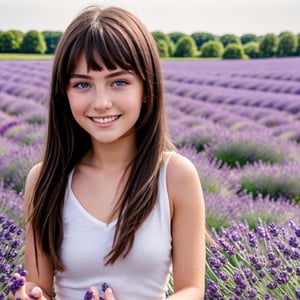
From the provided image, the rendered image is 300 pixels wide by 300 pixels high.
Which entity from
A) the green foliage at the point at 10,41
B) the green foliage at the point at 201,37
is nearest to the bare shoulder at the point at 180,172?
the green foliage at the point at 10,41

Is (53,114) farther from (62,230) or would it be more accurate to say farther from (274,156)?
(274,156)

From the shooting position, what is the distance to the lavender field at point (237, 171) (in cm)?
186

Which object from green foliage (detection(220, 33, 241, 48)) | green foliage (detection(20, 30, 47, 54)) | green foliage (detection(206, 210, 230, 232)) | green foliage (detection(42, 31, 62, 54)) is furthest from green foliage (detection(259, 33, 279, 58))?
green foliage (detection(206, 210, 230, 232))

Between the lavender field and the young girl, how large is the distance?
0.51ft

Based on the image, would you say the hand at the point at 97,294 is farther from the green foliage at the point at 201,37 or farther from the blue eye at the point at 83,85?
the green foliage at the point at 201,37

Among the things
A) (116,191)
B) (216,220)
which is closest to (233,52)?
(216,220)

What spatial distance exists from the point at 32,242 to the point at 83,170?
0.83ft

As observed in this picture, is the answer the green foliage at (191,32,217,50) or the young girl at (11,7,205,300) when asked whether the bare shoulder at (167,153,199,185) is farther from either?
the green foliage at (191,32,217,50)

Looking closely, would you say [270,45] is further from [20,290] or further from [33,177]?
[20,290]

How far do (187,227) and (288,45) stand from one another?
4022 centimetres

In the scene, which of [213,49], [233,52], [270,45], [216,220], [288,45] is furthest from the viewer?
[213,49]

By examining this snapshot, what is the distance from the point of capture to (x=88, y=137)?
1.90 meters

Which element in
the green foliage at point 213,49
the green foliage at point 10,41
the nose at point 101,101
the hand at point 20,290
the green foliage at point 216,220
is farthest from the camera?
the green foliage at point 213,49

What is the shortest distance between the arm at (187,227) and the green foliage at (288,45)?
4006cm
